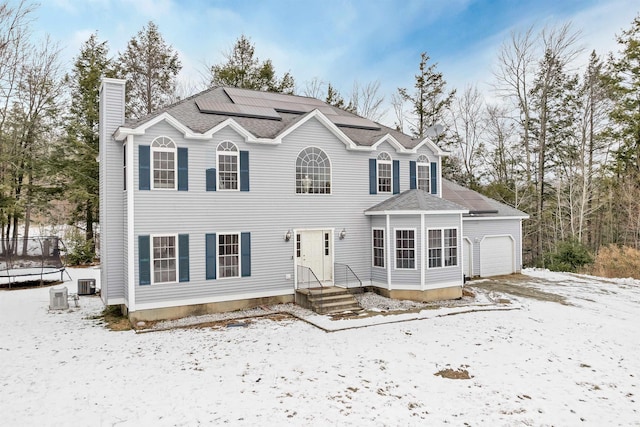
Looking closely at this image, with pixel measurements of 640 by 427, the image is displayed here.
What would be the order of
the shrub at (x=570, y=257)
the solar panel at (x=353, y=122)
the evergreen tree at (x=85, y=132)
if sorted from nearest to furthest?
the solar panel at (x=353, y=122) < the shrub at (x=570, y=257) < the evergreen tree at (x=85, y=132)

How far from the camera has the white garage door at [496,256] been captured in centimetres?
1872

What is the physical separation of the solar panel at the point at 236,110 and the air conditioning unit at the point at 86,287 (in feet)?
29.6

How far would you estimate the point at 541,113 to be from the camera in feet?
87.2

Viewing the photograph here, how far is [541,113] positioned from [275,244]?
23439mm

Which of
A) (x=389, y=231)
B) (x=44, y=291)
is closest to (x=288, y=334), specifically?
(x=389, y=231)

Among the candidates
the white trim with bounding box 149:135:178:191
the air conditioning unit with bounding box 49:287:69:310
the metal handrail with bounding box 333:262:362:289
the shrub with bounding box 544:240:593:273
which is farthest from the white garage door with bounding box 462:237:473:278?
the air conditioning unit with bounding box 49:287:69:310

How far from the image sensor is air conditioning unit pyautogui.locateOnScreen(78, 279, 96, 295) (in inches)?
622

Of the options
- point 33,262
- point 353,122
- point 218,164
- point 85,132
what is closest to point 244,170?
point 218,164

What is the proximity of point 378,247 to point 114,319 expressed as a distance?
935 cm

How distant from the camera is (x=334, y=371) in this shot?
24.7ft

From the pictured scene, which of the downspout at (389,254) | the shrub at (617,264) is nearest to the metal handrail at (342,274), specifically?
the downspout at (389,254)

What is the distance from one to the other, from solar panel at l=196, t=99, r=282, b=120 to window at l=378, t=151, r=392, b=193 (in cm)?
437

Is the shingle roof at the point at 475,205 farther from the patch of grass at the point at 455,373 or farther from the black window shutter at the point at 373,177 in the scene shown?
the patch of grass at the point at 455,373

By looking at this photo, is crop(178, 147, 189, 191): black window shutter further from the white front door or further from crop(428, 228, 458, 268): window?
crop(428, 228, 458, 268): window
